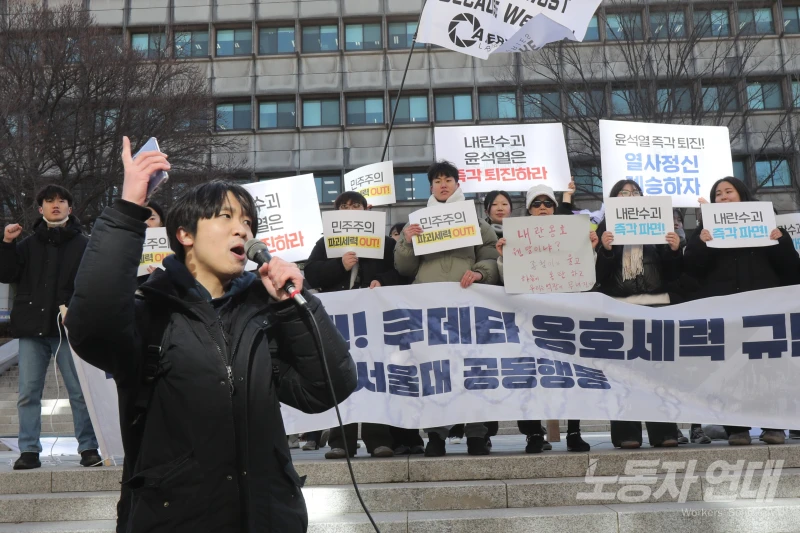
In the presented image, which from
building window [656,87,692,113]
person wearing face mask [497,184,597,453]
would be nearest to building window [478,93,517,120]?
building window [656,87,692,113]

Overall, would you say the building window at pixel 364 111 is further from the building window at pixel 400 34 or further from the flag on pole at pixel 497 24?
the flag on pole at pixel 497 24

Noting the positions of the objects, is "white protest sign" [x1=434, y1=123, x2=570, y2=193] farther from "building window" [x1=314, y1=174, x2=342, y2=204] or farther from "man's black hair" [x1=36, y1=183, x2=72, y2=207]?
"building window" [x1=314, y1=174, x2=342, y2=204]

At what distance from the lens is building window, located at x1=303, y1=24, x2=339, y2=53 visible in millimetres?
35094

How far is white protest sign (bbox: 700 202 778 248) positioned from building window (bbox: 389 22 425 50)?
29.5 metres

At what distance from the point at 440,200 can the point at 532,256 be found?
956mm

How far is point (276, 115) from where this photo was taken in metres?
34.7

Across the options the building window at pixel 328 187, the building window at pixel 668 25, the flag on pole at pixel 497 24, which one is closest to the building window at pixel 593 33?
the building window at pixel 668 25

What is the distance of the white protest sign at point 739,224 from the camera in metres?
6.54

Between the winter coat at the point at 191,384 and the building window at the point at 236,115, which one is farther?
the building window at the point at 236,115

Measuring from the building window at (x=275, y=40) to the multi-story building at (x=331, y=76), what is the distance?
43 mm

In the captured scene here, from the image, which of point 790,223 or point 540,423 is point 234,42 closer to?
point 790,223

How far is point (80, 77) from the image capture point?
77.3 feet

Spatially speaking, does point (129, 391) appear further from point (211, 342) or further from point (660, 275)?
point (660, 275)

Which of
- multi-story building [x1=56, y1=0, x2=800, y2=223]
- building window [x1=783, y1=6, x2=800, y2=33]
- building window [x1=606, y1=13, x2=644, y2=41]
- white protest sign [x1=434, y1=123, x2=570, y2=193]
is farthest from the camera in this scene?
multi-story building [x1=56, y1=0, x2=800, y2=223]
